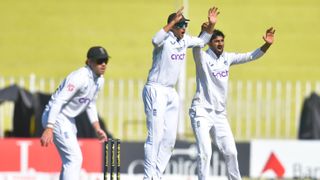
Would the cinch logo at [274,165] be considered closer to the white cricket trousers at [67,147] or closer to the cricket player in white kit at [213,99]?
the cricket player in white kit at [213,99]

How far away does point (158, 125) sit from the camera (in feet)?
46.0

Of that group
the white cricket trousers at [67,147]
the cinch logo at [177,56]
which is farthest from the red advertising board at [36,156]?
the cinch logo at [177,56]

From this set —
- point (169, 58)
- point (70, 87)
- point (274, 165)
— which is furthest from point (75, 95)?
point (274, 165)

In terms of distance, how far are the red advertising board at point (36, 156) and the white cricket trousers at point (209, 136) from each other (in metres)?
5.10

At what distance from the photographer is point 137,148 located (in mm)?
20406

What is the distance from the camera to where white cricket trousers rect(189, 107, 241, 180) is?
14.2 metres

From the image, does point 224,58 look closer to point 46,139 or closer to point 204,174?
point 204,174

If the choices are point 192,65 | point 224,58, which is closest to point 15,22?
point 192,65

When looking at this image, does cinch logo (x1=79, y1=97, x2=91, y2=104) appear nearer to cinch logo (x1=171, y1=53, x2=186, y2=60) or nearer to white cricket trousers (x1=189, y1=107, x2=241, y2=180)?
cinch logo (x1=171, y1=53, x2=186, y2=60)

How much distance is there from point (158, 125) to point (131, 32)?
10419mm

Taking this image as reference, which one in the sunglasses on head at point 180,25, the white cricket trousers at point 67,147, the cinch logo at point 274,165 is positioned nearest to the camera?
the sunglasses on head at point 180,25

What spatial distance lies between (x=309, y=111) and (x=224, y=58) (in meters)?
7.23

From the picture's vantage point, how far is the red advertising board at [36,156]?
19.3 m

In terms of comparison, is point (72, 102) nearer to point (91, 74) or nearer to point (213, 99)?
point (91, 74)
